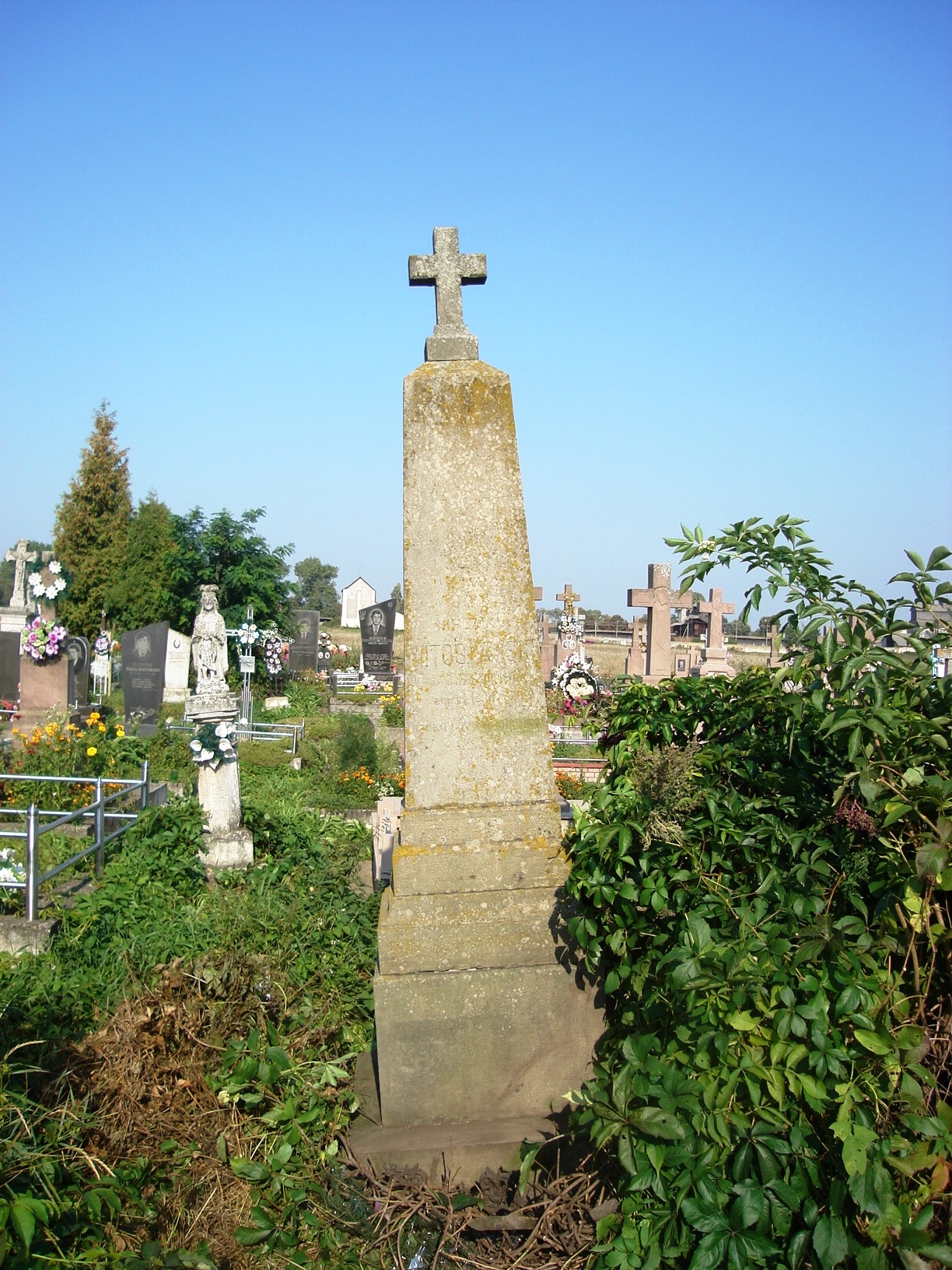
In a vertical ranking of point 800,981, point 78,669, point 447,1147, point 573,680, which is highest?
point 78,669

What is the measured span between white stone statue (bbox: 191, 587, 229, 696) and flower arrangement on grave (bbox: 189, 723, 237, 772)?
68 centimetres

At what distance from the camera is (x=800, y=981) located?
2439 mm

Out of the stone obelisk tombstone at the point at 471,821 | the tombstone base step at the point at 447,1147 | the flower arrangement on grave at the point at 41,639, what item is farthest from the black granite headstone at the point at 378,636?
the tombstone base step at the point at 447,1147

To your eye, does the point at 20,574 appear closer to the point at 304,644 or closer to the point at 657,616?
the point at 304,644

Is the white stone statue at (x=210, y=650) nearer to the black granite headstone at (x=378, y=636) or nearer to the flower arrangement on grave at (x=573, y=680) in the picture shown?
the flower arrangement on grave at (x=573, y=680)

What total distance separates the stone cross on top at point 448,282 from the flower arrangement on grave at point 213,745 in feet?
15.6

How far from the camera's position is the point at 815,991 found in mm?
2438

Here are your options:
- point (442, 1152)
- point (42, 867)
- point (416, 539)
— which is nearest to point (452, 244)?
point (416, 539)

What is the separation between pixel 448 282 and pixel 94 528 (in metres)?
30.1

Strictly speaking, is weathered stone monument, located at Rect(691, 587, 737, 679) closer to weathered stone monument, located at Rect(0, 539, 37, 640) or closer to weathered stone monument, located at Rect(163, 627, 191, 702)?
weathered stone monument, located at Rect(163, 627, 191, 702)

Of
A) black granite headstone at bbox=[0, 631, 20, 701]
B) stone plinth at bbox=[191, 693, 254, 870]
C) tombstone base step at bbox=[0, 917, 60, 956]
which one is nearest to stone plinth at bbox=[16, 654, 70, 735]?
black granite headstone at bbox=[0, 631, 20, 701]

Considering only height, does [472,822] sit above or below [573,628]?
below

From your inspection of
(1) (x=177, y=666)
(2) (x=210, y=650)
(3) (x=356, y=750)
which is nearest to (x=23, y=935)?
(2) (x=210, y=650)

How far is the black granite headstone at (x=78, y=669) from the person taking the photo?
13438 millimetres
